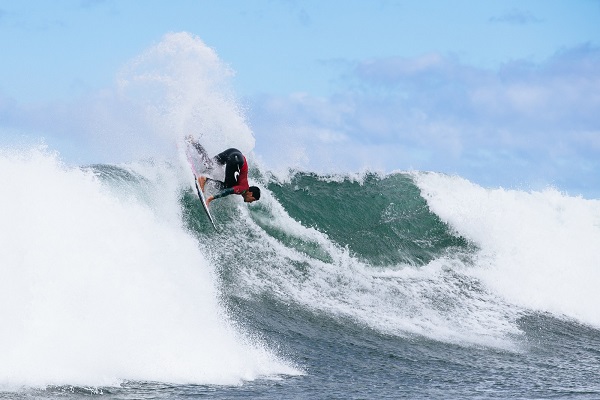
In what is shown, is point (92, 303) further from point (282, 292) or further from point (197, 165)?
point (197, 165)

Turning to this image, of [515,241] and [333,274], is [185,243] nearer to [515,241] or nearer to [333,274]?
[333,274]

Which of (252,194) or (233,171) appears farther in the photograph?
(252,194)

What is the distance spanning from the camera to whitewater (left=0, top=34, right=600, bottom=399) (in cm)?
761

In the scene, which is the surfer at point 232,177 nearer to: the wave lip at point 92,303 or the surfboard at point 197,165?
the surfboard at point 197,165

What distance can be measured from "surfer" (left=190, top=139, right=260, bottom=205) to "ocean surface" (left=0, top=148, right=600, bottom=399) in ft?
2.17

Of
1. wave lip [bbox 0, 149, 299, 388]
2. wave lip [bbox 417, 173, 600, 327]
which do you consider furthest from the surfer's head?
wave lip [bbox 417, 173, 600, 327]

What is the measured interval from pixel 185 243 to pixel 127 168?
10.4 feet

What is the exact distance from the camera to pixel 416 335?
11.1 meters

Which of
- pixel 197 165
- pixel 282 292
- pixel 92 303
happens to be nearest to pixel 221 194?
pixel 197 165

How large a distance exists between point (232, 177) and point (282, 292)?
7.22 feet

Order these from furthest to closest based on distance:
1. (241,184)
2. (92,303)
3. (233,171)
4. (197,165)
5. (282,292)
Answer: (197,165) → (241,184) → (233,171) → (282,292) → (92,303)

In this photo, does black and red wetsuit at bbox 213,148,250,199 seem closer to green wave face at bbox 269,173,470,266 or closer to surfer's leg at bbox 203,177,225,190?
surfer's leg at bbox 203,177,225,190

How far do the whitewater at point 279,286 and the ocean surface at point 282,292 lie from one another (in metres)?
0.03

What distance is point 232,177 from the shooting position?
41.2ft
